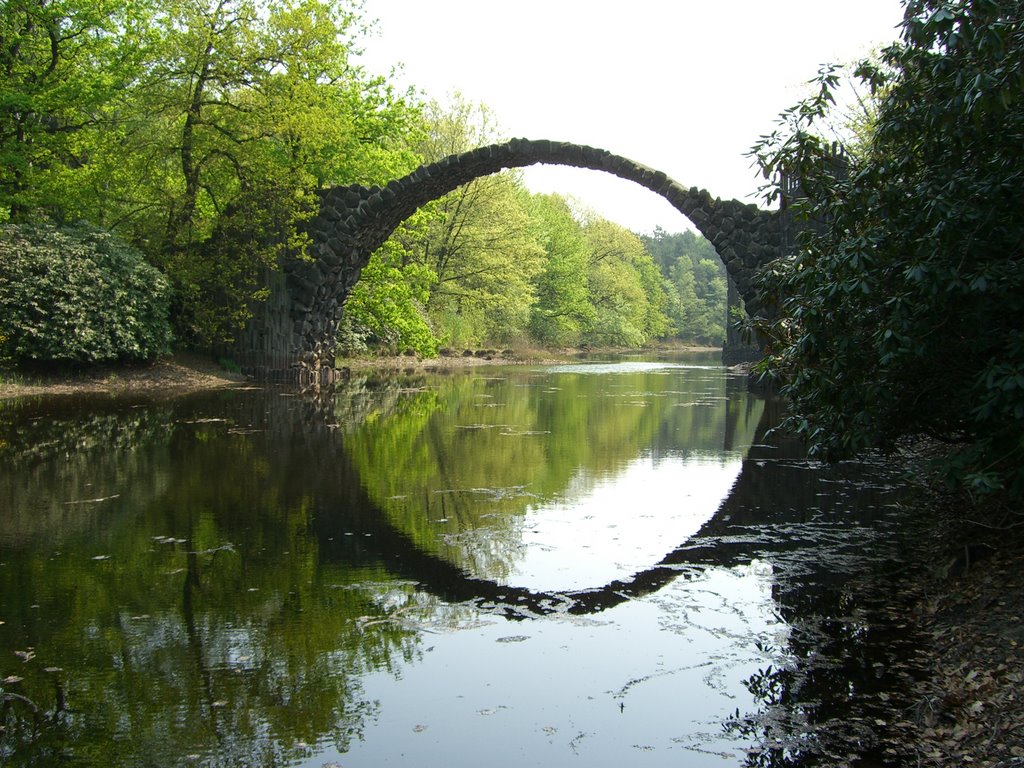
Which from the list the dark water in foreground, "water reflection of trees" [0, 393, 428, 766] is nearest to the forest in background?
the dark water in foreground

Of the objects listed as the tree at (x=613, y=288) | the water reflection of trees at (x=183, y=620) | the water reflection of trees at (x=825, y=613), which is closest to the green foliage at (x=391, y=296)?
the water reflection of trees at (x=183, y=620)

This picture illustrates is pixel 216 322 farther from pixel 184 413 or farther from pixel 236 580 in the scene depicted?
pixel 236 580

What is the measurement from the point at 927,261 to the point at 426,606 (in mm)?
3277

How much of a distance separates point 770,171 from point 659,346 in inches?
2766

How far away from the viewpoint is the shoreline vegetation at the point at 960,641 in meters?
3.30

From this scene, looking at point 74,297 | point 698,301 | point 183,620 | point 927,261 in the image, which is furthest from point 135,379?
point 698,301

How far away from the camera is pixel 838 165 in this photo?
6.64 m

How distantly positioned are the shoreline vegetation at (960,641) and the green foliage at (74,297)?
1610 centimetres

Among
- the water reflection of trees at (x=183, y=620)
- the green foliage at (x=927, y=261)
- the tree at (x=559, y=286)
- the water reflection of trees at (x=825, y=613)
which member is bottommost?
the water reflection of trees at (x=183, y=620)

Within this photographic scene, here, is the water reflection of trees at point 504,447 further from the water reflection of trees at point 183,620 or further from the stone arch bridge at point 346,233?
the stone arch bridge at point 346,233

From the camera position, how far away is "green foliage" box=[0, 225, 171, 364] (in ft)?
57.8

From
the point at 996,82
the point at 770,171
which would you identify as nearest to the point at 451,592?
the point at 770,171

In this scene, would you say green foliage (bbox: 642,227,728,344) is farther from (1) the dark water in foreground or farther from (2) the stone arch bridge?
(1) the dark water in foreground

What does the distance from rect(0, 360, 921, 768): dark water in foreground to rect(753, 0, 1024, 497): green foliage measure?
1.11 m
